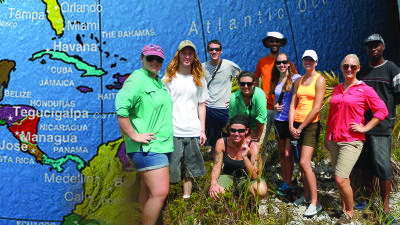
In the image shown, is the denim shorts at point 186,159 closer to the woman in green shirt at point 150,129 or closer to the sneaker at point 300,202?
the woman in green shirt at point 150,129

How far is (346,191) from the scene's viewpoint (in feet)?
11.6

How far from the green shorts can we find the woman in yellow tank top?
1.77 ft

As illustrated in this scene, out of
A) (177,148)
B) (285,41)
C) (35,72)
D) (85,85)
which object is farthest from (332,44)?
(35,72)

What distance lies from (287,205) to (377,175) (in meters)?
0.89

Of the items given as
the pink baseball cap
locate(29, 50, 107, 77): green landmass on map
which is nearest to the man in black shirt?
the pink baseball cap

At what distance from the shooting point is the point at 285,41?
171 inches

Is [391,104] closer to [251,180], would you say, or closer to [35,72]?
[251,180]

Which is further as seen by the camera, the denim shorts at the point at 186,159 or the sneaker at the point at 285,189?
the sneaker at the point at 285,189

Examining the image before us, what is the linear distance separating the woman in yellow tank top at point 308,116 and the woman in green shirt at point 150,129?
→ 1.33m

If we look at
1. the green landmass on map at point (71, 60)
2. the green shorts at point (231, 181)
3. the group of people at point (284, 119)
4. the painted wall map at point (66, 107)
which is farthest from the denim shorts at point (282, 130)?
the green landmass on map at point (71, 60)

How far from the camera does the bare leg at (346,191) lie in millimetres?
3529

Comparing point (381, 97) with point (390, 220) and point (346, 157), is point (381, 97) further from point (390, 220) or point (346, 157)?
point (390, 220)


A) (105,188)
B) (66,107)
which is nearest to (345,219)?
(105,188)

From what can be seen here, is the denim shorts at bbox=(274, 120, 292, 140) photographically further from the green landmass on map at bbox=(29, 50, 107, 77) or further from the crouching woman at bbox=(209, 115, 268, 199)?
the green landmass on map at bbox=(29, 50, 107, 77)
